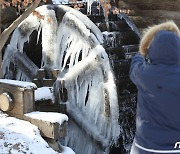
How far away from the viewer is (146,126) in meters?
2.32

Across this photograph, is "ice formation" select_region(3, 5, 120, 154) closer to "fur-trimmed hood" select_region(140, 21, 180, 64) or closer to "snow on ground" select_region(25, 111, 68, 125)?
"snow on ground" select_region(25, 111, 68, 125)

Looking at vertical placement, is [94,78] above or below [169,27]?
below

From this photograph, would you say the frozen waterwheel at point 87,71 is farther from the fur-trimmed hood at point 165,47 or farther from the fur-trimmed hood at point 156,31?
the fur-trimmed hood at point 165,47

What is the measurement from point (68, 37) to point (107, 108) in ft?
5.26

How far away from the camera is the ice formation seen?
5.68 metres

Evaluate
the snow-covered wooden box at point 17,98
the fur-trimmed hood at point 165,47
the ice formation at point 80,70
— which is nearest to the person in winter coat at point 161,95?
the fur-trimmed hood at point 165,47

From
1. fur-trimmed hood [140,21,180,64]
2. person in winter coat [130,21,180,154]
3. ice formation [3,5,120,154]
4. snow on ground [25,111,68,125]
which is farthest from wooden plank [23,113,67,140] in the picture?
fur-trimmed hood [140,21,180,64]

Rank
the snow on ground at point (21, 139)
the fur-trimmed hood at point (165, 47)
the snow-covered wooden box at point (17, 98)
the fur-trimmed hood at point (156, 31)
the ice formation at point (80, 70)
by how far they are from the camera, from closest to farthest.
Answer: the fur-trimmed hood at point (165, 47)
the fur-trimmed hood at point (156, 31)
the snow on ground at point (21, 139)
the snow-covered wooden box at point (17, 98)
the ice formation at point (80, 70)

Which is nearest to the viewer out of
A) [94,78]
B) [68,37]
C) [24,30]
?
[94,78]

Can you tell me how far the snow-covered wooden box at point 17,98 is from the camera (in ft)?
15.9

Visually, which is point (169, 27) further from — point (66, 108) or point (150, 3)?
point (150, 3)

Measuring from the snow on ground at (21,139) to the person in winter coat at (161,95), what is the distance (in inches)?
80.4

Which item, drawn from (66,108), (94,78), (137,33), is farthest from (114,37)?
(66,108)

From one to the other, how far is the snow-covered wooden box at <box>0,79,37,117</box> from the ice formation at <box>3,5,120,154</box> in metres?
1.26
